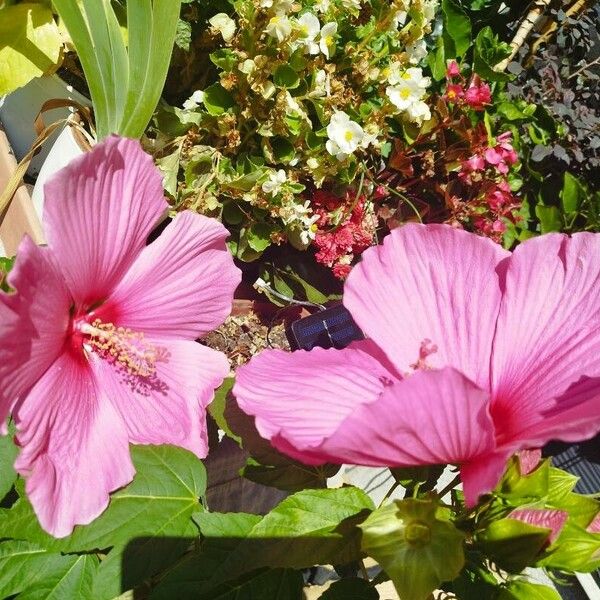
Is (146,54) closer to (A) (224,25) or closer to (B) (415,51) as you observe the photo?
(A) (224,25)

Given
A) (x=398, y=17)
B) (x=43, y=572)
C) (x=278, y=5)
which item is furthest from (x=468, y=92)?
(x=43, y=572)

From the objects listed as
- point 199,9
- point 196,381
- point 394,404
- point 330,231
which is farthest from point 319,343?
point 394,404

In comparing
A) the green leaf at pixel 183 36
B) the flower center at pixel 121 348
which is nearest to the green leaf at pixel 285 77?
the green leaf at pixel 183 36

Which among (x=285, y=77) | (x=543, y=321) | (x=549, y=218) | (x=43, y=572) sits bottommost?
(x=549, y=218)

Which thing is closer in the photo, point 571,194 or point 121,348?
point 121,348

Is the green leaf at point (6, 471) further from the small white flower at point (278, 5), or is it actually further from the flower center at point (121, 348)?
the small white flower at point (278, 5)

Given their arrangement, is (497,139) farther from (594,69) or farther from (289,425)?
(289,425)

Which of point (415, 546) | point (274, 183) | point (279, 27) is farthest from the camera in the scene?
point (274, 183)

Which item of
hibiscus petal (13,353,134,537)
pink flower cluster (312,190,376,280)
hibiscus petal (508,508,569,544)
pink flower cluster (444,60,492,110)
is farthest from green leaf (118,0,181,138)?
pink flower cluster (444,60,492,110)
